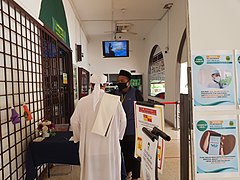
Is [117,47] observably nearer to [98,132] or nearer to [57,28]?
[57,28]

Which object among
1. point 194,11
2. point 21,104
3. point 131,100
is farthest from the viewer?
point 131,100

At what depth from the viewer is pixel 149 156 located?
1.57 m

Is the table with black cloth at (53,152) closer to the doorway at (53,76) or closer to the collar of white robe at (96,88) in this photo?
the collar of white robe at (96,88)

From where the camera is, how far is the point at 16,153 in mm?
2684

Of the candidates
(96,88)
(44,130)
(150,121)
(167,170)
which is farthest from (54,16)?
(150,121)

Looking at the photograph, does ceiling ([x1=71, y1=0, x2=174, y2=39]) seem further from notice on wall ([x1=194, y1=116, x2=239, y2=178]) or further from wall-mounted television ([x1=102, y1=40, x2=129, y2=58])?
notice on wall ([x1=194, y1=116, x2=239, y2=178])

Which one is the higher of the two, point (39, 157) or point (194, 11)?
point (194, 11)

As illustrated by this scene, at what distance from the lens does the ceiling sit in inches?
272

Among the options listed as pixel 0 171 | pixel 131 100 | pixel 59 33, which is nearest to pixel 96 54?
pixel 59 33

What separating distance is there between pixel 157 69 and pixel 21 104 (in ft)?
26.0

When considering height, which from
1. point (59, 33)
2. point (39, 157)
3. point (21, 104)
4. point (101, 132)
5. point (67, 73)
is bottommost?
point (39, 157)

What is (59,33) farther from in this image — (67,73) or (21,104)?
(21,104)

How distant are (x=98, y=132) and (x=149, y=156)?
1102mm

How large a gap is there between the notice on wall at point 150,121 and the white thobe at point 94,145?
838mm
